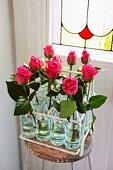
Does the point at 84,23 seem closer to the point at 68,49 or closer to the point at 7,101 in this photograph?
the point at 68,49

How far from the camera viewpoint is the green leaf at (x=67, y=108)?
2.89 ft

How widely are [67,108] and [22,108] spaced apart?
0.18m

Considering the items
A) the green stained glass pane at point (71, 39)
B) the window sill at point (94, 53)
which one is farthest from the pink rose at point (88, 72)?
the green stained glass pane at point (71, 39)

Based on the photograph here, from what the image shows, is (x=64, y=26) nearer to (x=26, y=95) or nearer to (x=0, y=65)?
(x=0, y=65)

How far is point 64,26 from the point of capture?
4.26 feet

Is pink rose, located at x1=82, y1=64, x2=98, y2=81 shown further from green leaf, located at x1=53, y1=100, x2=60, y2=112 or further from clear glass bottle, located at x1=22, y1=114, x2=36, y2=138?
clear glass bottle, located at x1=22, y1=114, x2=36, y2=138

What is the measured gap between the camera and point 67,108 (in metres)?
0.89

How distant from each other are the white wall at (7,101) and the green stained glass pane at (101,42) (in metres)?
0.41

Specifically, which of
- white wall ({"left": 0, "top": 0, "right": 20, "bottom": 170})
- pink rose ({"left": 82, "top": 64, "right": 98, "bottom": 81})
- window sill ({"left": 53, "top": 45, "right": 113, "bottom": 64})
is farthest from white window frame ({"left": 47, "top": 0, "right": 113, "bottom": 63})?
pink rose ({"left": 82, "top": 64, "right": 98, "bottom": 81})

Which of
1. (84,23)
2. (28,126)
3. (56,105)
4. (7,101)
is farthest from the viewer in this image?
(7,101)

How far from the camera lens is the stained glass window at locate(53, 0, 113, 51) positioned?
120cm

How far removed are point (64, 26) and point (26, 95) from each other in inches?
19.8

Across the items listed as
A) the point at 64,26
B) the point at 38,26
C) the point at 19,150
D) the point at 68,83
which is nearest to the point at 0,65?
the point at 38,26

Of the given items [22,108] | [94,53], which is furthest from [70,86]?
[94,53]
